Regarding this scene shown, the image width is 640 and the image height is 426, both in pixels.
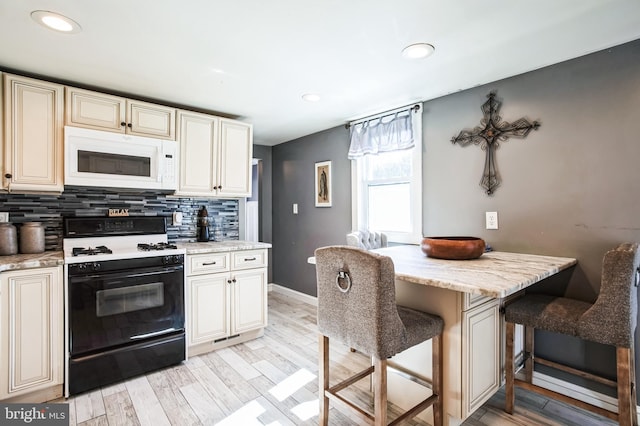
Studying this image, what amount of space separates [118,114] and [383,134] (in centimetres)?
225

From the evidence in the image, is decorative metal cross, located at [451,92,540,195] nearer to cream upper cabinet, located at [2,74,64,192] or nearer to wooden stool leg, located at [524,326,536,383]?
wooden stool leg, located at [524,326,536,383]

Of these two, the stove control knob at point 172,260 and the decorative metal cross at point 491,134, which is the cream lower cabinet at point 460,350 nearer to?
the decorative metal cross at point 491,134

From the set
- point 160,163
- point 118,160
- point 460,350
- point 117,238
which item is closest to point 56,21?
point 118,160

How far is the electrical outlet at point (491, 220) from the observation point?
243cm

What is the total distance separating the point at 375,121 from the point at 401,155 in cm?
43

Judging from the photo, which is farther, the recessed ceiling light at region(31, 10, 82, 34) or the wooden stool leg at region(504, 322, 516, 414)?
the wooden stool leg at region(504, 322, 516, 414)

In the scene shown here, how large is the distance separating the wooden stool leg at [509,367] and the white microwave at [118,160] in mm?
2672

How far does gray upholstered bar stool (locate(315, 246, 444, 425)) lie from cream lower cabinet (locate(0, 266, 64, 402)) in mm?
1734

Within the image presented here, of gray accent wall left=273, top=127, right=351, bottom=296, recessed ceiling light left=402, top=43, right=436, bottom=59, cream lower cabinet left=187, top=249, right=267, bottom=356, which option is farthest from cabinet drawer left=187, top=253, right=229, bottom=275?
recessed ceiling light left=402, top=43, right=436, bottom=59

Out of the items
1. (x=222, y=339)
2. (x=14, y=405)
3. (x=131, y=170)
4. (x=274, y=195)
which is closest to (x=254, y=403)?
(x=222, y=339)

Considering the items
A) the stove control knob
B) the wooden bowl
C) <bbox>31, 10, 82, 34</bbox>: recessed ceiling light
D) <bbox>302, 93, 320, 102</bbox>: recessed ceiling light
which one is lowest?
the stove control knob

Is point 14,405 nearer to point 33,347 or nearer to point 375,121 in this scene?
point 33,347

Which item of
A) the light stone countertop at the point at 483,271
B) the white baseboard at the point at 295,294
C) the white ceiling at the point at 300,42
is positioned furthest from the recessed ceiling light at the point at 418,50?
the white baseboard at the point at 295,294

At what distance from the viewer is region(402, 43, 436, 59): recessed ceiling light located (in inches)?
75.2
